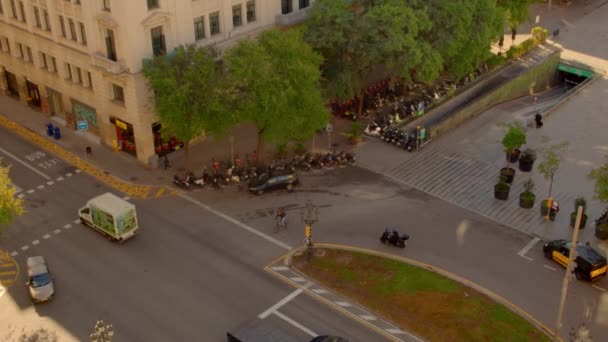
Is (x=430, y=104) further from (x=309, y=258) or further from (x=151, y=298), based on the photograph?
(x=151, y=298)

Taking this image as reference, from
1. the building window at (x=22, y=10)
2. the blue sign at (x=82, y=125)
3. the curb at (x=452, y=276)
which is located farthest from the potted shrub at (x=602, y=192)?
the building window at (x=22, y=10)

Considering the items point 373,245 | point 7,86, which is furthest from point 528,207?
point 7,86

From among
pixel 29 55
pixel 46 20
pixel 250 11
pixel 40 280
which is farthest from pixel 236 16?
pixel 40 280

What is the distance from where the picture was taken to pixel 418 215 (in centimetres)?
5341

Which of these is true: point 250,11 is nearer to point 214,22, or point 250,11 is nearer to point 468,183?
point 214,22

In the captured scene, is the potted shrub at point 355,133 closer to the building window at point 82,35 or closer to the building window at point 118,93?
the building window at point 118,93

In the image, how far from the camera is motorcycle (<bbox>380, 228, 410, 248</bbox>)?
48.9 metres

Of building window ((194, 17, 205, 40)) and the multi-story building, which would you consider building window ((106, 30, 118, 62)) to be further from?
building window ((194, 17, 205, 40))

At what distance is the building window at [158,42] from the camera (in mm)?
55969

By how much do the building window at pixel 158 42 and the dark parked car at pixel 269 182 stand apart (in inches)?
506

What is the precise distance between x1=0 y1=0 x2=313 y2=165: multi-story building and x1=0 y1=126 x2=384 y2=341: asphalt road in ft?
24.2

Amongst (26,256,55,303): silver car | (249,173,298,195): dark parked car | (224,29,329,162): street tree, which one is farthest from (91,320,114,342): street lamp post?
(224,29,329,162): street tree

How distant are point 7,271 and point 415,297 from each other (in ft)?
89.1

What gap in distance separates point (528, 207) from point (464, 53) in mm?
20049
